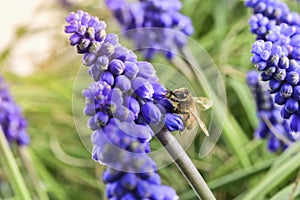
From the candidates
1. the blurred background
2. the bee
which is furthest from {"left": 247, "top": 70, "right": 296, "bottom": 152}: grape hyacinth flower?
the bee

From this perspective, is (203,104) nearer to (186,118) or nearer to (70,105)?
(186,118)

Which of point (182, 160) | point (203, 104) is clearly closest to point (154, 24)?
point (203, 104)

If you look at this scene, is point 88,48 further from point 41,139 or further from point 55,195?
point 41,139

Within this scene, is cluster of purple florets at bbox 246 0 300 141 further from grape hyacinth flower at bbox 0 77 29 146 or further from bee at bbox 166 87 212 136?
grape hyacinth flower at bbox 0 77 29 146

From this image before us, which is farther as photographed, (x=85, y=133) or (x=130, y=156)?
(x=85, y=133)

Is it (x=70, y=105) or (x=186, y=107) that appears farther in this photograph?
(x=70, y=105)

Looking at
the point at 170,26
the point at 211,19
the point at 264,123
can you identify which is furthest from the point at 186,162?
the point at 211,19
